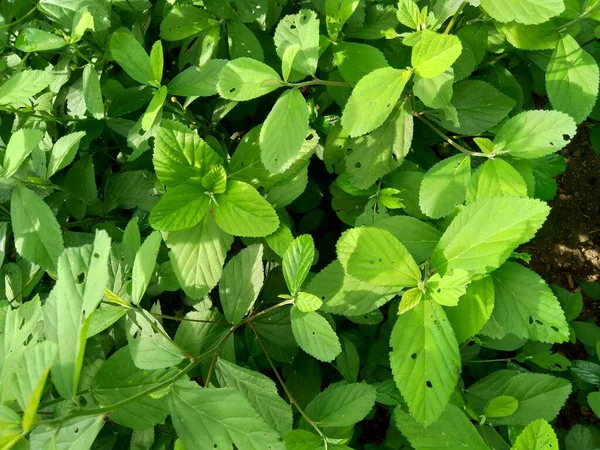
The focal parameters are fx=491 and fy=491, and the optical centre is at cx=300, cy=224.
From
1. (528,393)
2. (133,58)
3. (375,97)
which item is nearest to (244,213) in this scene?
(375,97)

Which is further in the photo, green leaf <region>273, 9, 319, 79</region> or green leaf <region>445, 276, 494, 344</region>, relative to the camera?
green leaf <region>273, 9, 319, 79</region>

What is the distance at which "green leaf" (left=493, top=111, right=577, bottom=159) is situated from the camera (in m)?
1.48

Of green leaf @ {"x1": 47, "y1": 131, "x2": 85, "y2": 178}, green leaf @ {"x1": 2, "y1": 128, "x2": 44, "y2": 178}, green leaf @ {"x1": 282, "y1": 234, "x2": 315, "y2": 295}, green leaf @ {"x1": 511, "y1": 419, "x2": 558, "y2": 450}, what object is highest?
green leaf @ {"x1": 2, "y1": 128, "x2": 44, "y2": 178}

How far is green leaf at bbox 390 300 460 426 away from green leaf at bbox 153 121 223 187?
792mm

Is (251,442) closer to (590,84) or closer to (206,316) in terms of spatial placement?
(206,316)

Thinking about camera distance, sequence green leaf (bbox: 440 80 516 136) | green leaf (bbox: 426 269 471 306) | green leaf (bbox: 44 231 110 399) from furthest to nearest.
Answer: green leaf (bbox: 440 80 516 136), green leaf (bbox: 426 269 471 306), green leaf (bbox: 44 231 110 399)

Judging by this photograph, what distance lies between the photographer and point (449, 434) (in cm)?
155

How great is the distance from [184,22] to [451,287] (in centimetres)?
150

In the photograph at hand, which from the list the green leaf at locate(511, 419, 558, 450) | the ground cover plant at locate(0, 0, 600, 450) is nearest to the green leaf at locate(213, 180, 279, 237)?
the ground cover plant at locate(0, 0, 600, 450)

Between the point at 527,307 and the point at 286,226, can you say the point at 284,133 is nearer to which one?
the point at 286,226

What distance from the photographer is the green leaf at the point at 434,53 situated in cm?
136

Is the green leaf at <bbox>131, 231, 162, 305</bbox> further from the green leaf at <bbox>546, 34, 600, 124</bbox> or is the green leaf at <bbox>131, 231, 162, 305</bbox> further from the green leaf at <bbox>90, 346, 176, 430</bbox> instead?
the green leaf at <bbox>546, 34, 600, 124</bbox>

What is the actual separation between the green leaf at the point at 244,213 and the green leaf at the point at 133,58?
21.6 inches

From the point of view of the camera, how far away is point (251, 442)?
1193 millimetres
